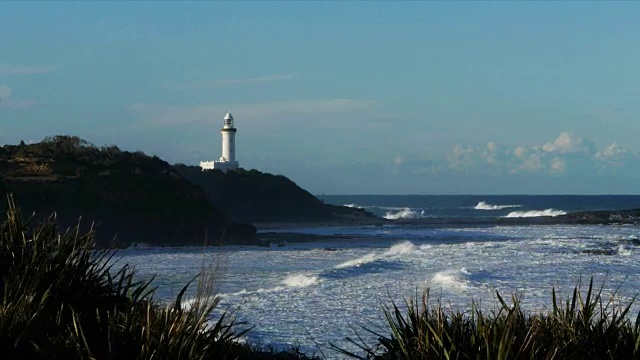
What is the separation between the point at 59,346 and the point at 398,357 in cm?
214

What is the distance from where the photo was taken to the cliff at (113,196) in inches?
1390

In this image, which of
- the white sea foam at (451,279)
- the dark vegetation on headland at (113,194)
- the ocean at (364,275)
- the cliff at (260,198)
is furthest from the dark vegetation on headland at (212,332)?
the cliff at (260,198)

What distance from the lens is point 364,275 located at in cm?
2077

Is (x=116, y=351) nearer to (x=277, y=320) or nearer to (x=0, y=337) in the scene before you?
(x=0, y=337)

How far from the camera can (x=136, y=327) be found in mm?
6051

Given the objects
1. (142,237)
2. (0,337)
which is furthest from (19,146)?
(0,337)

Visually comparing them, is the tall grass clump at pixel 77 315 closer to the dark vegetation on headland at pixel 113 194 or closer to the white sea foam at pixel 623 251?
the dark vegetation on headland at pixel 113 194

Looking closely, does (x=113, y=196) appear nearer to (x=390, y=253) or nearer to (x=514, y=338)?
(x=390, y=253)

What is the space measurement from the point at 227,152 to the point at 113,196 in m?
32.0

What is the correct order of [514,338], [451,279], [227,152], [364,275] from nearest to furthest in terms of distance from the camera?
[514,338] < [451,279] < [364,275] < [227,152]

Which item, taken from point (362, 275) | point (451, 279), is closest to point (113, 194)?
point (362, 275)

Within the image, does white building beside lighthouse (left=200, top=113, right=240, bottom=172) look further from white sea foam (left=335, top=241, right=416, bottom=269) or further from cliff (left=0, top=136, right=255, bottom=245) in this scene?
white sea foam (left=335, top=241, right=416, bottom=269)

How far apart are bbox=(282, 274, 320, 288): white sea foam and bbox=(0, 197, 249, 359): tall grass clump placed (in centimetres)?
1042

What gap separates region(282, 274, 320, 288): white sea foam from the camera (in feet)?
60.0
